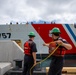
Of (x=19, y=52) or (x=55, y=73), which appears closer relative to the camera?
(x=55, y=73)

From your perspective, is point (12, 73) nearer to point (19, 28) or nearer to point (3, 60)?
point (3, 60)

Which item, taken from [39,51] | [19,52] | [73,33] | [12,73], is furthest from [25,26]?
[12,73]

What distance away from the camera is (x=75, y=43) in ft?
56.7

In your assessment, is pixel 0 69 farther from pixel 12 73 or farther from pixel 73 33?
pixel 73 33

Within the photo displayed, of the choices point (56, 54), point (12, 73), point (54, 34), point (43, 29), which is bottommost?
point (12, 73)

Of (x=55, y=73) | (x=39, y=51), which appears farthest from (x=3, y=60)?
(x=39, y=51)

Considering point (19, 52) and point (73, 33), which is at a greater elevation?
point (73, 33)

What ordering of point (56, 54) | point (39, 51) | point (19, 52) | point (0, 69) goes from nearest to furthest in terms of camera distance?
point (56, 54)
point (0, 69)
point (19, 52)
point (39, 51)

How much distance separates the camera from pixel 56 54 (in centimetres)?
446

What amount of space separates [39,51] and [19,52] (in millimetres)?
8434

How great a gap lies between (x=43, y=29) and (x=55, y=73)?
13027mm

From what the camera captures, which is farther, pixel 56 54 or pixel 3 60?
pixel 3 60

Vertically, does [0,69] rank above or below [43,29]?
below

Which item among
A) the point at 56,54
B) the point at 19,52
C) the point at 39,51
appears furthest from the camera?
the point at 39,51
